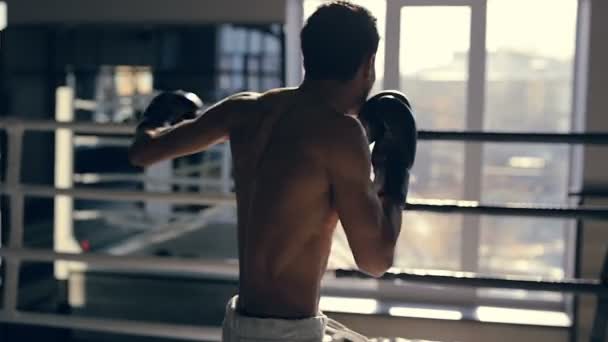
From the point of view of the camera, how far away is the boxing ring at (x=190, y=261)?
1.69 metres

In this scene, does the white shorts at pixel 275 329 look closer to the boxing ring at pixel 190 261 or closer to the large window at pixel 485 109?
the boxing ring at pixel 190 261

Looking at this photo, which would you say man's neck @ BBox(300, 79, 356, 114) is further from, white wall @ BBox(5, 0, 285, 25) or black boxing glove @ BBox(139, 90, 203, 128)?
white wall @ BBox(5, 0, 285, 25)

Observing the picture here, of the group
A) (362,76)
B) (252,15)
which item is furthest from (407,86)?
(362,76)

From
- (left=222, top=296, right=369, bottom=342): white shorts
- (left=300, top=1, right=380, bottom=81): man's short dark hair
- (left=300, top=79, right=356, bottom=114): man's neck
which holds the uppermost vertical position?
(left=300, top=1, right=380, bottom=81): man's short dark hair

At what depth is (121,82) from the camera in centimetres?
429

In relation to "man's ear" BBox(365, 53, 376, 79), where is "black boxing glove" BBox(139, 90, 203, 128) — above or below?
below

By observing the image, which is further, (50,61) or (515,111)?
(50,61)

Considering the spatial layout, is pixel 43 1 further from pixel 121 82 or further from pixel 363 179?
pixel 363 179

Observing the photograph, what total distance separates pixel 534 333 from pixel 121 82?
8.68 ft

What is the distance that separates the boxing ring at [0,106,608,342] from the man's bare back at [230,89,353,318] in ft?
1.90

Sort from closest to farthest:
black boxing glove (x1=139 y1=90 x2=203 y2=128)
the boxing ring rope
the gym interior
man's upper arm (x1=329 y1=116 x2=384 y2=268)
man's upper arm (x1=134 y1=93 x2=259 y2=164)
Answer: man's upper arm (x1=329 y1=116 x2=384 y2=268), man's upper arm (x1=134 y1=93 x2=259 y2=164), black boxing glove (x1=139 y1=90 x2=203 y2=128), the boxing ring rope, the gym interior

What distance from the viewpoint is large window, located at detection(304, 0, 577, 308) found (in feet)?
11.7

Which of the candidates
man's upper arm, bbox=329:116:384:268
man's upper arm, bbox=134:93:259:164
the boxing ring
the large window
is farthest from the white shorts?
the large window

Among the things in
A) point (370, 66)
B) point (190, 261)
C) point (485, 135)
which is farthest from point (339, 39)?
point (190, 261)
